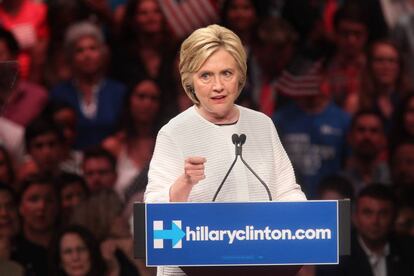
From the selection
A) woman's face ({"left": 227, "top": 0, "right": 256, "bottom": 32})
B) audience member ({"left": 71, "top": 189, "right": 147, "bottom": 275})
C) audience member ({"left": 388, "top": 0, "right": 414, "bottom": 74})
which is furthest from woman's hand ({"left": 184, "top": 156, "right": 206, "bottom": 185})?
audience member ({"left": 388, "top": 0, "right": 414, "bottom": 74})

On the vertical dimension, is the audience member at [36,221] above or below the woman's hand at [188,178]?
above

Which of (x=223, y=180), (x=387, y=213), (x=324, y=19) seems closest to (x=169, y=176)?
(x=223, y=180)

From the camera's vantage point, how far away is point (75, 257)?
680 centimetres

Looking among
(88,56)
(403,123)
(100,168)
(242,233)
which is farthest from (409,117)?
(242,233)

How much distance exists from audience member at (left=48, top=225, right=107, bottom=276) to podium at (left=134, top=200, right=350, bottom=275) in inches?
111

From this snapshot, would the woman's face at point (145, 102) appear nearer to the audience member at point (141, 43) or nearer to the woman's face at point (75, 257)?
the audience member at point (141, 43)

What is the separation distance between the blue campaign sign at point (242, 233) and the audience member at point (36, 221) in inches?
120

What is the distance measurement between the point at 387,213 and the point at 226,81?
3.05 metres

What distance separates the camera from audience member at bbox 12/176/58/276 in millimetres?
6988

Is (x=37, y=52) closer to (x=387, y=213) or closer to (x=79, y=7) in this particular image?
(x=79, y=7)

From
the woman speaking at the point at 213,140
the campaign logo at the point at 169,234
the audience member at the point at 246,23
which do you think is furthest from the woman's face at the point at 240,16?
the campaign logo at the point at 169,234

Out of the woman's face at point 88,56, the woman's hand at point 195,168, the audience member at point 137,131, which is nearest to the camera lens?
the woman's hand at point 195,168

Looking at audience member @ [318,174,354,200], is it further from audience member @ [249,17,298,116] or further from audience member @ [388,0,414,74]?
audience member @ [388,0,414,74]

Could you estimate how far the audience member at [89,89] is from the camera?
7875 mm
